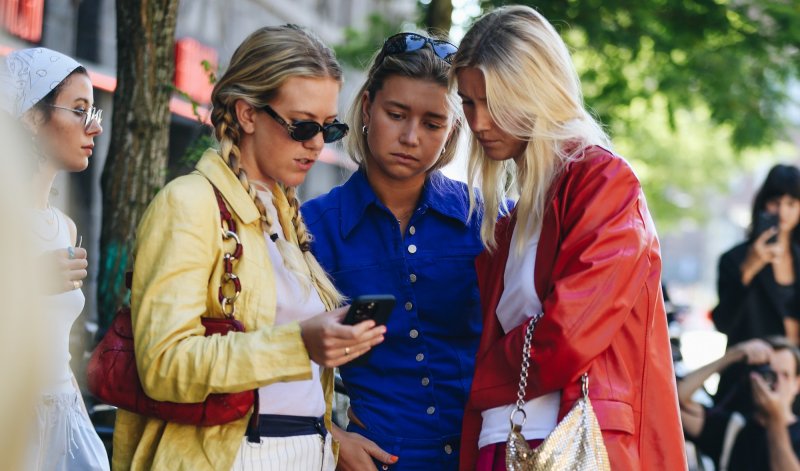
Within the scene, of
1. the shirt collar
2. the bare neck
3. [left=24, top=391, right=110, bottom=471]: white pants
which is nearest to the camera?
[left=24, top=391, right=110, bottom=471]: white pants

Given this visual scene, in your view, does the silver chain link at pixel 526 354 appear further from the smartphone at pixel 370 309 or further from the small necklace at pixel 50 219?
the small necklace at pixel 50 219

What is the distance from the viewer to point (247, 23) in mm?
14227

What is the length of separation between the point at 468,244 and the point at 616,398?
2.91ft

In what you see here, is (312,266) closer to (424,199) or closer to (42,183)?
(424,199)

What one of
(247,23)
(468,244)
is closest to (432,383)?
(468,244)

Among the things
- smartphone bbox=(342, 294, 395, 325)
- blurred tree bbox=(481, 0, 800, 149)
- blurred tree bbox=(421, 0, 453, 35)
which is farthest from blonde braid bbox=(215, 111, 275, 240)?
blurred tree bbox=(421, 0, 453, 35)

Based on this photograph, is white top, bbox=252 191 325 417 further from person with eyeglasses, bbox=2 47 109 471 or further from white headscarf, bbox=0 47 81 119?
white headscarf, bbox=0 47 81 119

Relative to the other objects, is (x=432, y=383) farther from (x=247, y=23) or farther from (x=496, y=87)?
(x=247, y=23)

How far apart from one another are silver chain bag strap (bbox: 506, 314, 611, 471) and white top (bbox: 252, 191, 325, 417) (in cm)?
49

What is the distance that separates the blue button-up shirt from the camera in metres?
3.07

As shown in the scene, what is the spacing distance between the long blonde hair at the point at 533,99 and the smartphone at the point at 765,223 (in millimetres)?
3701

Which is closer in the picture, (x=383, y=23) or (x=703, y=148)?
(x=383, y=23)

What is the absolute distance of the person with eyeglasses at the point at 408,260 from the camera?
10.0 feet

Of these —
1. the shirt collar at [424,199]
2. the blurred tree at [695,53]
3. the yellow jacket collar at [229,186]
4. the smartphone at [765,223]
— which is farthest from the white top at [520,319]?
the blurred tree at [695,53]
